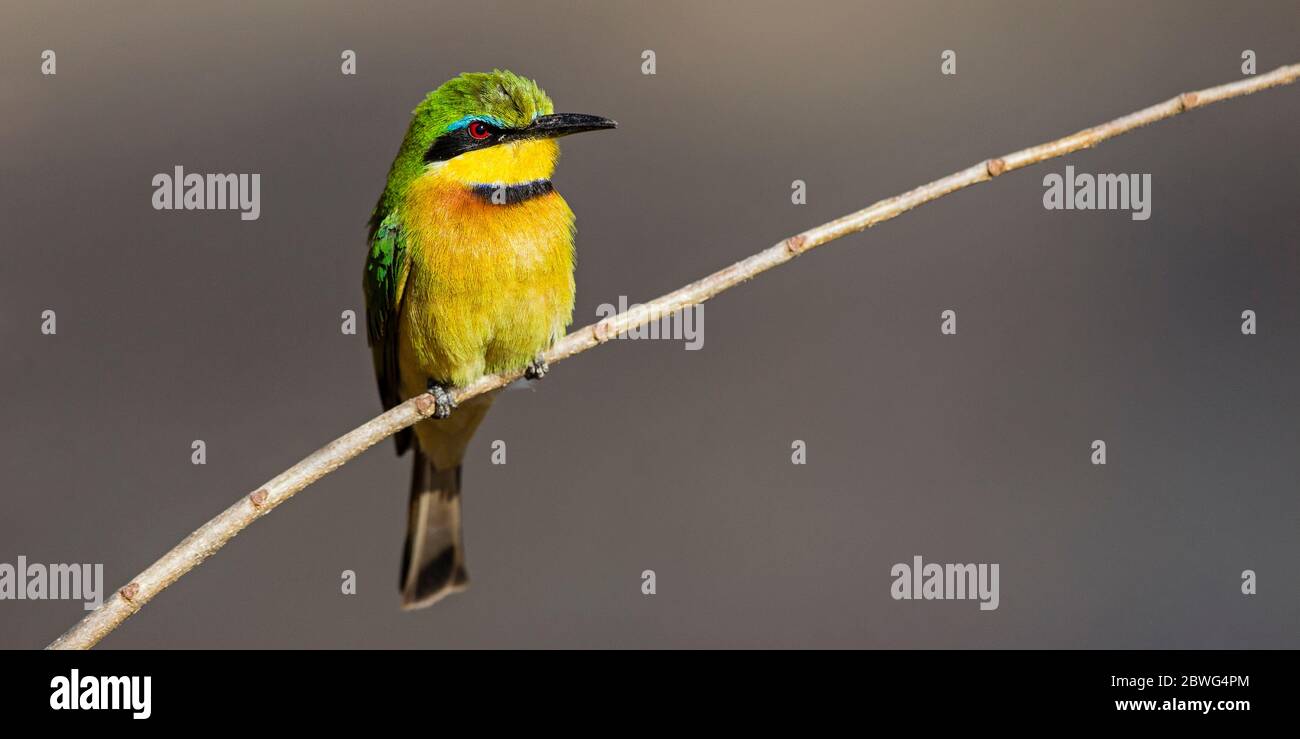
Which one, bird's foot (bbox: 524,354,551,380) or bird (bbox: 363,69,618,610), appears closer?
bird (bbox: 363,69,618,610)

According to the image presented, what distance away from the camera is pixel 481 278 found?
→ 2.51 m

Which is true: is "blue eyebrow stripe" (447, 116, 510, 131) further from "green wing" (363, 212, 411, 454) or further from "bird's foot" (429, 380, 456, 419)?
"bird's foot" (429, 380, 456, 419)

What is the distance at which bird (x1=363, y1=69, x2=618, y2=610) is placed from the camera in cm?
245

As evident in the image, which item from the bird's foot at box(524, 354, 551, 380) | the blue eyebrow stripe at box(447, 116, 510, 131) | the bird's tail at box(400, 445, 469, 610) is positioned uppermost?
the blue eyebrow stripe at box(447, 116, 510, 131)

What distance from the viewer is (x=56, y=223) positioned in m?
→ 4.22

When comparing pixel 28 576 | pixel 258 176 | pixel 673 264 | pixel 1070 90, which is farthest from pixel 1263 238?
pixel 28 576

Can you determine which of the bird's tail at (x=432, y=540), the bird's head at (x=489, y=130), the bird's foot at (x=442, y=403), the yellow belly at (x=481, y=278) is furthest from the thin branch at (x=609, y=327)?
the bird's tail at (x=432, y=540)

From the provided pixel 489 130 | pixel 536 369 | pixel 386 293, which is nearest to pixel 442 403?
pixel 536 369

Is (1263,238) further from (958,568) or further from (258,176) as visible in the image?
(258,176)

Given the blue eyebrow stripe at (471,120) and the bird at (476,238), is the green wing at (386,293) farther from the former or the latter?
the blue eyebrow stripe at (471,120)

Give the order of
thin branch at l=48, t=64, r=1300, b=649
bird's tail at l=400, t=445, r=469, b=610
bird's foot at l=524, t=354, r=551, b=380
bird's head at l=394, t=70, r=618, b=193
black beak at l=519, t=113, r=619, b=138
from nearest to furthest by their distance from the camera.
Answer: thin branch at l=48, t=64, r=1300, b=649 < black beak at l=519, t=113, r=619, b=138 < bird's head at l=394, t=70, r=618, b=193 < bird's foot at l=524, t=354, r=551, b=380 < bird's tail at l=400, t=445, r=469, b=610

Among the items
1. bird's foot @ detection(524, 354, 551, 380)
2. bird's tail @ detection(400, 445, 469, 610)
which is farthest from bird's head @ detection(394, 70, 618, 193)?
bird's tail @ detection(400, 445, 469, 610)

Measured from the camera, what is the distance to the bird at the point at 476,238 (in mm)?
2453

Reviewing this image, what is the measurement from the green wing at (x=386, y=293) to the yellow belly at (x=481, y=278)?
4cm
